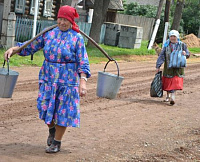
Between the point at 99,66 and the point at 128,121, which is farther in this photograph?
the point at 99,66

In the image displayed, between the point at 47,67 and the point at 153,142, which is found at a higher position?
the point at 47,67

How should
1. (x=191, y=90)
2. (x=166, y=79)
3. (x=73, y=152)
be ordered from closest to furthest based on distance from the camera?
(x=73, y=152)
(x=166, y=79)
(x=191, y=90)

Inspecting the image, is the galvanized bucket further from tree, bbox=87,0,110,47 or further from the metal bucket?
tree, bbox=87,0,110,47

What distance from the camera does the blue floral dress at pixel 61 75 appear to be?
5996 millimetres

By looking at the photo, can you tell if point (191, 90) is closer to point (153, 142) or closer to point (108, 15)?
point (153, 142)

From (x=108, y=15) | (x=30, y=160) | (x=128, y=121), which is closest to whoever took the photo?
(x=30, y=160)

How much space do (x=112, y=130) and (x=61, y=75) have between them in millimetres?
2195

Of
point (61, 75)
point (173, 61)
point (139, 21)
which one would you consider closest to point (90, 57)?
point (173, 61)

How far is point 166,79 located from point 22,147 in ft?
17.7

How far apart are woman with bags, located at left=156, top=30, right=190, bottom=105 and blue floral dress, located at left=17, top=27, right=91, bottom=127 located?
16.3 feet

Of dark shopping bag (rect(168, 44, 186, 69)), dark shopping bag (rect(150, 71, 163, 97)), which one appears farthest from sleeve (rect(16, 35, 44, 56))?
dark shopping bag (rect(150, 71, 163, 97))

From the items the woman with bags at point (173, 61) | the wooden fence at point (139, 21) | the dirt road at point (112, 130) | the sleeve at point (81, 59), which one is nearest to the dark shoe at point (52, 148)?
the dirt road at point (112, 130)

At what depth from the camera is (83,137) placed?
7.30 meters

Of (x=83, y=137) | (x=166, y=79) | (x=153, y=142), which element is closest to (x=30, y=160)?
(x=83, y=137)
